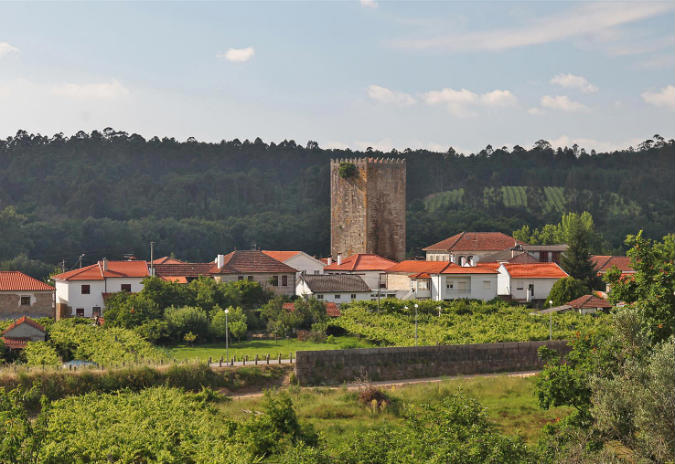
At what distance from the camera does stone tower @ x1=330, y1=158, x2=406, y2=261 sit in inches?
2457

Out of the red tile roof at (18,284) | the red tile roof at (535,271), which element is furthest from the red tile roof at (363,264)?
the red tile roof at (18,284)

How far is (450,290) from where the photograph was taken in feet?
159

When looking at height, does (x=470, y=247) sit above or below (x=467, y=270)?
above

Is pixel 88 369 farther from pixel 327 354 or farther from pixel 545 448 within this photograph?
pixel 545 448

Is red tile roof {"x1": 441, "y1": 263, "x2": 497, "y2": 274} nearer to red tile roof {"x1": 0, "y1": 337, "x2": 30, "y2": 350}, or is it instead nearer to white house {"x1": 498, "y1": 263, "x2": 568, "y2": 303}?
white house {"x1": 498, "y1": 263, "x2": 568, "y2": 303}

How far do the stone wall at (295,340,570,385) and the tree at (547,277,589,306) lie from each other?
1250cm

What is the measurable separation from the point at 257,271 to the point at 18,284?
14602 mm

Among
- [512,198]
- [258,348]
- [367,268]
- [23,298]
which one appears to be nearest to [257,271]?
[367,268]

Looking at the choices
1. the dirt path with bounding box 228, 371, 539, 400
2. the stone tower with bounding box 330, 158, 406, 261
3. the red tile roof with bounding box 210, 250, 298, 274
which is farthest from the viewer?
the stone tower with bounding box 330, 158, 406, 261

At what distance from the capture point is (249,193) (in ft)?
422

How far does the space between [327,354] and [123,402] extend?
8813mm

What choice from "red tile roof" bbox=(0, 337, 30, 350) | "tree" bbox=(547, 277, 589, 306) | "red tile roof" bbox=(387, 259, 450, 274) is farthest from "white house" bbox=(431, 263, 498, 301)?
"red tile roof" bbox=(0, 337, 30, 350)

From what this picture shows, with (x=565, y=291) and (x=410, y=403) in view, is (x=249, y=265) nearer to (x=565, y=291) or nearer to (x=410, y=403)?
(x=565, y=291)

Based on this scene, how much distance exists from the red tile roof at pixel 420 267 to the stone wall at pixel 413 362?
15.0m
